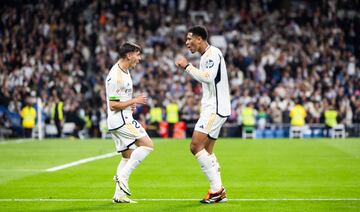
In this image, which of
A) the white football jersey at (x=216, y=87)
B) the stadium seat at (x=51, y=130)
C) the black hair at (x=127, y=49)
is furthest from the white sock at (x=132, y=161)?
the stadium seat at (x=51, y=130)

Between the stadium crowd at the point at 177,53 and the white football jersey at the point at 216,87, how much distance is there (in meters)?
23.1

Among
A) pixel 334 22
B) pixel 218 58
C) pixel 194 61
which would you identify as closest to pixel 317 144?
pixel 194 61

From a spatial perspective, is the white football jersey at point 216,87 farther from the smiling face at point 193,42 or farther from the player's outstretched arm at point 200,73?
the smiling face at point 193,42

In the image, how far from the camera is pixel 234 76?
37562 millimetres

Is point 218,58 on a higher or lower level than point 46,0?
lower

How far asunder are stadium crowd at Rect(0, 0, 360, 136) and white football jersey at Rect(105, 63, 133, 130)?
22.8 m

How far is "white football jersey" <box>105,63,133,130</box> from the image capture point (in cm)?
1209

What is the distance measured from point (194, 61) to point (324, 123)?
22.7 feet

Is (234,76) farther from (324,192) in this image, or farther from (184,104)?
(324,192)

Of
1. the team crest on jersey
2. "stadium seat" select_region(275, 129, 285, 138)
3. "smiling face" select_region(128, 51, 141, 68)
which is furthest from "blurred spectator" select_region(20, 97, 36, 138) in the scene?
the team crest on jersey

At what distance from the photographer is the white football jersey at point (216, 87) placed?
38.9ft

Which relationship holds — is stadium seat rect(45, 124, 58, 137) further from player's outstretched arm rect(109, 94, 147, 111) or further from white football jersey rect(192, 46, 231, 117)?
white football jersey rect(192, 46, 231, 117)

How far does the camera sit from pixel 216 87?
11914mm

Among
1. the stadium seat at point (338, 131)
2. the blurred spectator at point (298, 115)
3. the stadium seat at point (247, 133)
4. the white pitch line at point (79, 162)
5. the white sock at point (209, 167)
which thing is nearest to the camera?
the white sock at point (209, 167)
